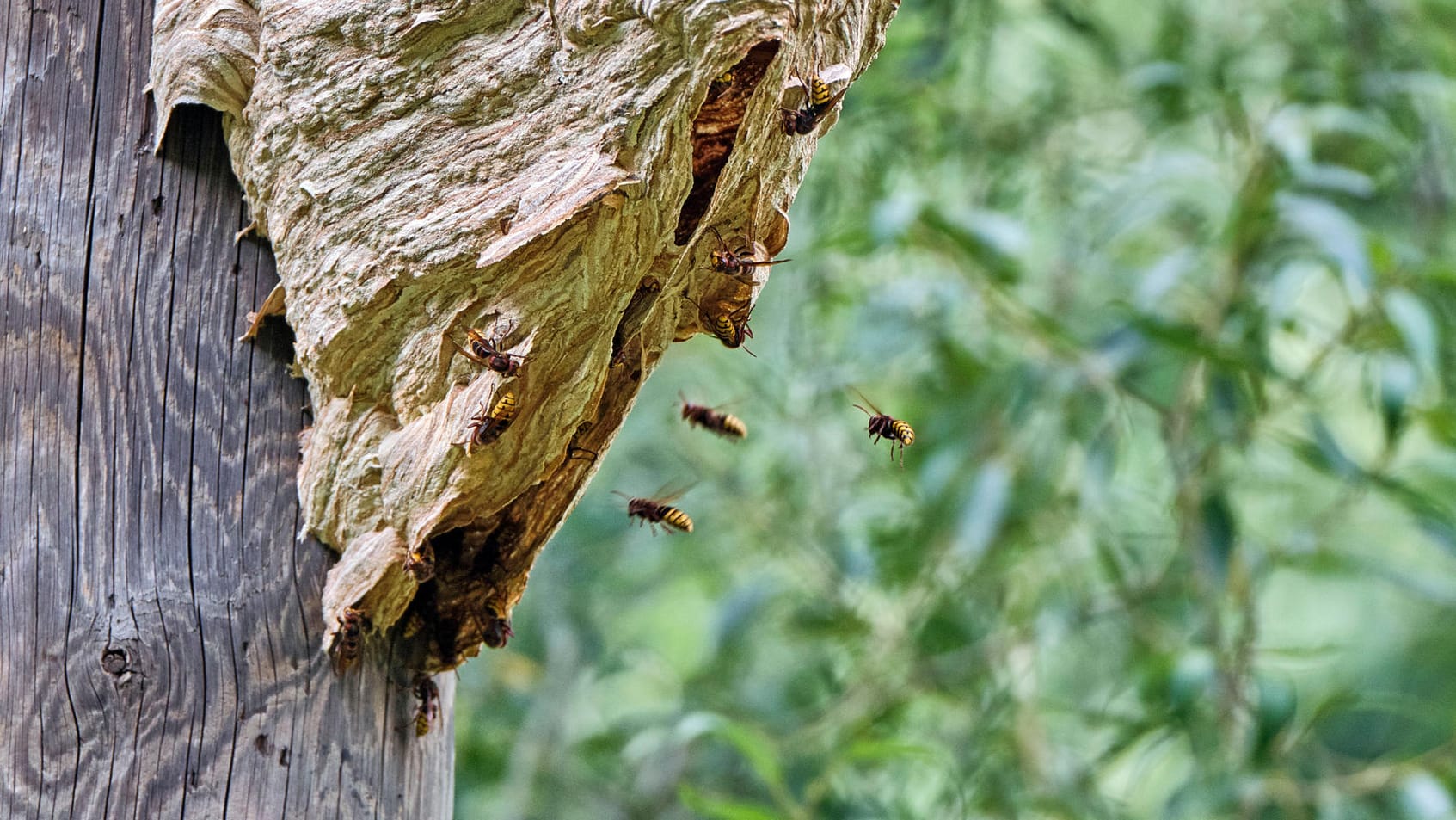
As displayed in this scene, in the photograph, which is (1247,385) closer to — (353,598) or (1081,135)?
(1081,135)

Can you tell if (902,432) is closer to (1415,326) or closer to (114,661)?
(114,661)

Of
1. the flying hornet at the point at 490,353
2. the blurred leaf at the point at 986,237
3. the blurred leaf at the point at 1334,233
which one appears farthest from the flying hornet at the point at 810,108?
the blurred leaf at the point at 1334,233

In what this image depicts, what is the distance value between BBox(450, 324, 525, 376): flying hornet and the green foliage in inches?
58.1

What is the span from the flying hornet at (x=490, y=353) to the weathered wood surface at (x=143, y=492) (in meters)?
0.33

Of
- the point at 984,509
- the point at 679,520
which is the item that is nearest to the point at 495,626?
the point at 679,520

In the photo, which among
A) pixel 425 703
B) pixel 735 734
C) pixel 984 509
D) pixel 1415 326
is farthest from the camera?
pixel 984 509

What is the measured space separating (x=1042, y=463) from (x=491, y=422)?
10.3 feet

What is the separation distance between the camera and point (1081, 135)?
5488 millimetres

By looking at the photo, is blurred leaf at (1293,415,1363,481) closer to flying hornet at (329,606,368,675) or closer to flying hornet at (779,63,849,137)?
flying hornet at (779,63,849,137)

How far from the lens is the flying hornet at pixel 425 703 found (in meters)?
2.05

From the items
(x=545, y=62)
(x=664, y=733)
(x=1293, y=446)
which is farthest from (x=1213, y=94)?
(x=545, y=62)

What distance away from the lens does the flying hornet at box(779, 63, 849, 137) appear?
1.83m

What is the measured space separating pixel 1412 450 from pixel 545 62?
670cm

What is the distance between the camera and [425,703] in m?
2.06
